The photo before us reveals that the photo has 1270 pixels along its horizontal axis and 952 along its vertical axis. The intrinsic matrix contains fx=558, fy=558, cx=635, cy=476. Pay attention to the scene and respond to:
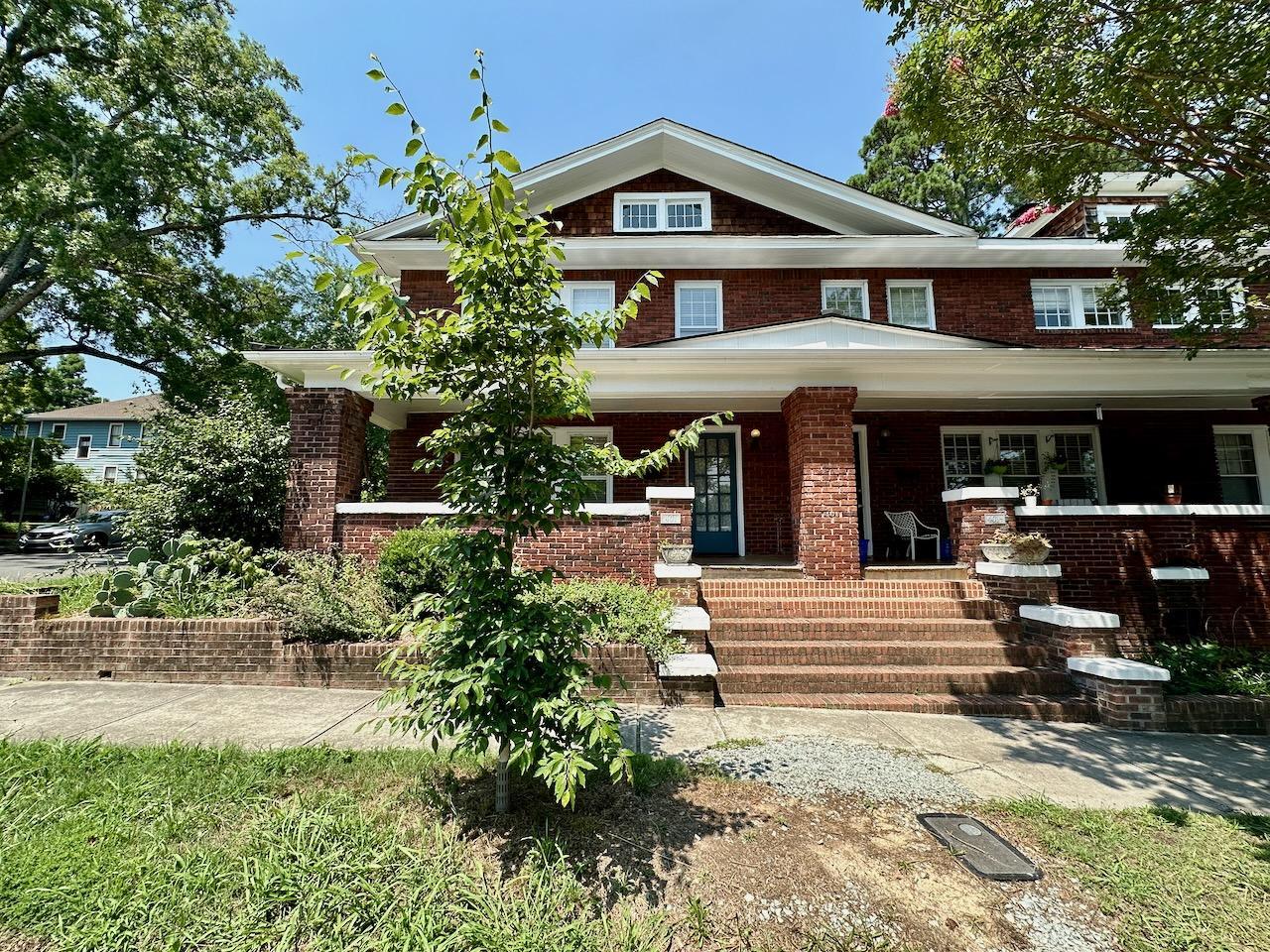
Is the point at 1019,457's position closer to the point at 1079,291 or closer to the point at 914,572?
the point at 1079,291

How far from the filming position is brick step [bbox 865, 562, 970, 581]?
→ 25.2 ft

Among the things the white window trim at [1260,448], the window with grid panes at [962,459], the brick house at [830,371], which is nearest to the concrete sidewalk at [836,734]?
the brick house at [830,371]

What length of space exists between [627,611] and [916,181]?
2363 centimetres

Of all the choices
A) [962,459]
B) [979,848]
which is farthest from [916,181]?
[979,848]

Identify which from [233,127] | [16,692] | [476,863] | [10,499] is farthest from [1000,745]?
[10,499]

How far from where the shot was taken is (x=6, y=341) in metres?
17.9

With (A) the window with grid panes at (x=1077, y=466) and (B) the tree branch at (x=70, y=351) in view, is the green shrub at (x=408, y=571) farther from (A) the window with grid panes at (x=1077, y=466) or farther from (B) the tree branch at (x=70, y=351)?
(B) the tree branch at (x=70, y=351)

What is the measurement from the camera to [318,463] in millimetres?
8336

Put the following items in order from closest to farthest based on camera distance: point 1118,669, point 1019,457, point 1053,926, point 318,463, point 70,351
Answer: point 1053,926 → point 1118,669 → point 318,463 → point 1019,457 → point 70,351

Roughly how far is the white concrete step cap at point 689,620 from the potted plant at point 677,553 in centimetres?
65

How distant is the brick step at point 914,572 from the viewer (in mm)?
7688

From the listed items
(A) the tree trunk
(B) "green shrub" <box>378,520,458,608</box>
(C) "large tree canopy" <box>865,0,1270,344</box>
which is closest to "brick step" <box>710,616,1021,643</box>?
(B) "green shrub" <box>378,520,458,608</box>

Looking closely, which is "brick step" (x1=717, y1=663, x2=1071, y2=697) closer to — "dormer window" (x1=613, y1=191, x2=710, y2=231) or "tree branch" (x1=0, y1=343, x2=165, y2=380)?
"dormer window" (x1=613, y1=191, x2=710, y2=231)

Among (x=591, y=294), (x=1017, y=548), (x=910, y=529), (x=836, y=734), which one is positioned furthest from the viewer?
(x=591, y=294)
